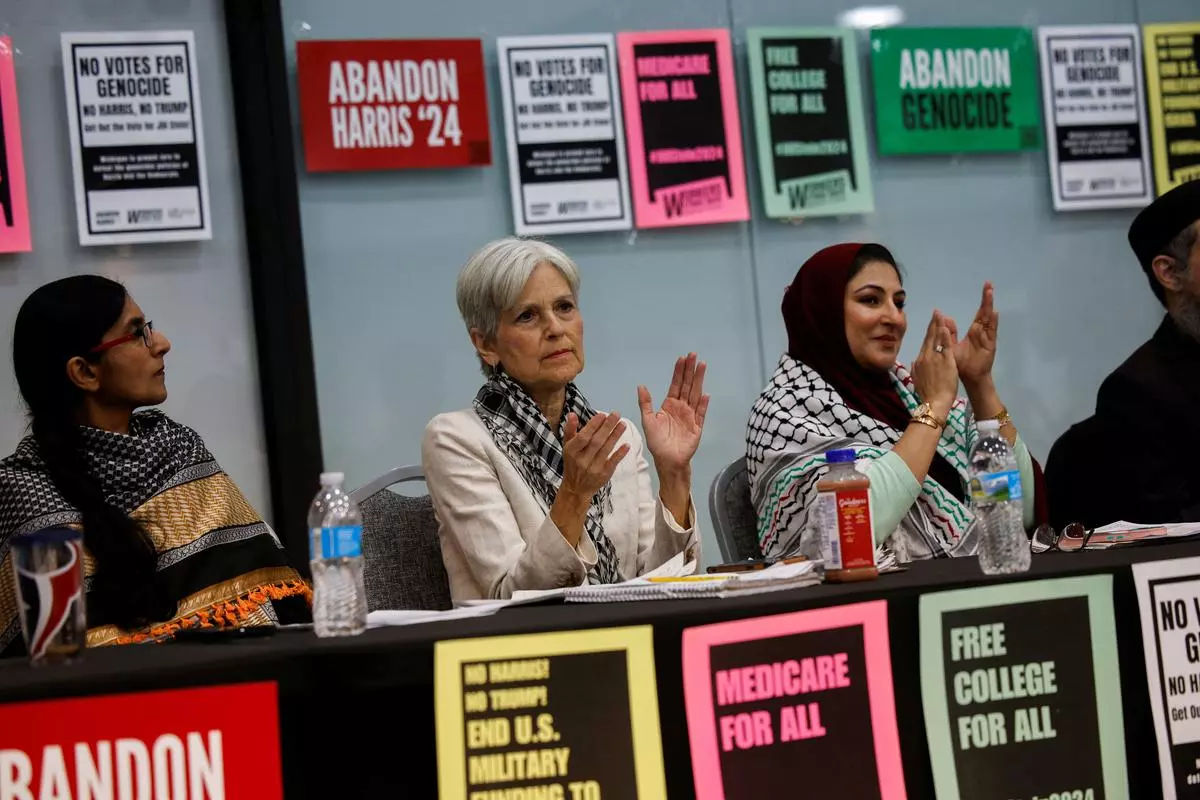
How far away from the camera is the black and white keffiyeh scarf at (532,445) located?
235 cm

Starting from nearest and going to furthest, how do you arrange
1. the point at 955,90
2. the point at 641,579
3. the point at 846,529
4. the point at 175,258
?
1. the point at 846,529
2. the point at 641,579
3. the point at 175,258
4. the point at 955,90

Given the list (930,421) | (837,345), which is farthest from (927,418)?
(837,345)

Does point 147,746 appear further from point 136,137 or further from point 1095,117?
point 1095,117

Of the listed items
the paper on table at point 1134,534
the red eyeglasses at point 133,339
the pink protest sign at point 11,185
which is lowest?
the paper on table at point 1134,534

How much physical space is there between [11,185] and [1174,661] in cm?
266

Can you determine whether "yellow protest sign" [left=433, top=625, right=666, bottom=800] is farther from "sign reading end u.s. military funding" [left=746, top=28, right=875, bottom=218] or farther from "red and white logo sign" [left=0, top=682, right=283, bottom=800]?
"sign reading end u.s. military funding" [left=746, top=28, right=875, bottom=218]

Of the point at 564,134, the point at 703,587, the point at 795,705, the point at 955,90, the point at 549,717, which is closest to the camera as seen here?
the point at 549,717

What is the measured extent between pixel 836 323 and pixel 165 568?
4.59ft

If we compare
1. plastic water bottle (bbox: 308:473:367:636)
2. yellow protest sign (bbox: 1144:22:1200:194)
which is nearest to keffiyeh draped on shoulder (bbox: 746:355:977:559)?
plastic water bottle (bbox: 308:473:367:636)

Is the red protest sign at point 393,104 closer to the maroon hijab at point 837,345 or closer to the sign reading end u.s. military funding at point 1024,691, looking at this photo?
the maroon hijab at point 837,345

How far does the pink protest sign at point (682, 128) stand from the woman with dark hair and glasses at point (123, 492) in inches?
54.9

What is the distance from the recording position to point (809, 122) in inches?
141

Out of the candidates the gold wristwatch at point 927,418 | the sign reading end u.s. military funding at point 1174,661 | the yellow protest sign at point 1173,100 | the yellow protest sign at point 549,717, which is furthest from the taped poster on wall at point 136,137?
the yellow protest sign at point 1173,100

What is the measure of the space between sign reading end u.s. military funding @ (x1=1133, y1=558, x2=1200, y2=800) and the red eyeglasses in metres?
1.86
